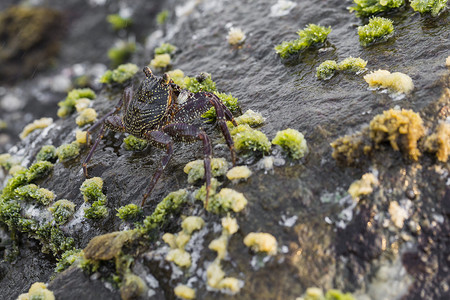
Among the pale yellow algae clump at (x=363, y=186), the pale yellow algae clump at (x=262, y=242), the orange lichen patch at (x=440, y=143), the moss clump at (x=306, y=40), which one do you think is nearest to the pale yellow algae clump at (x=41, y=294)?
the pale yellow algae clump at (x=262, y=242)

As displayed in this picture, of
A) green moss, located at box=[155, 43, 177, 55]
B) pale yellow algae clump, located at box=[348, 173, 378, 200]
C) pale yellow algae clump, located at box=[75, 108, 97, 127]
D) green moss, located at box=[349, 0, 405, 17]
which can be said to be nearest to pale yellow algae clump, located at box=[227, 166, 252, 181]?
pale yellow algae clump, located at box=[348, 173, 378, 200]

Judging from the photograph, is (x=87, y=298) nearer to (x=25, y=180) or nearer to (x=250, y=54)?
(x=25, y=180)

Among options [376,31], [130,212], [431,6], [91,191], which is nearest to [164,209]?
[130,212]

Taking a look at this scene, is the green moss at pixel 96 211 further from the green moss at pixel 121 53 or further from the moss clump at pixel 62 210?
the green moss at pixel 121 53

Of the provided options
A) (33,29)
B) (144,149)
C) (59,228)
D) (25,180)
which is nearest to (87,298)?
(59,228)

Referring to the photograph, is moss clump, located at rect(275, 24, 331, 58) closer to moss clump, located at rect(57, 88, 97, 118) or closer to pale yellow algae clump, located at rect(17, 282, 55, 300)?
moss clump, located at rect(57, 88, 97, 118)

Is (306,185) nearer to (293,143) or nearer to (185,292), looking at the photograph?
(293,143)
